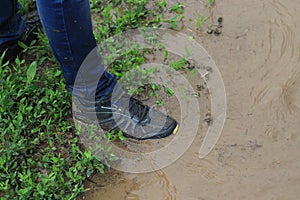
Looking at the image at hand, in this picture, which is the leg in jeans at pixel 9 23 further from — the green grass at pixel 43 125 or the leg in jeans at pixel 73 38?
the leg in jeans at pixel 73 38

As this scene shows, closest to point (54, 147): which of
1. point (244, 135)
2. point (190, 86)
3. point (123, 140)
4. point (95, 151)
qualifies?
point (95, 151)

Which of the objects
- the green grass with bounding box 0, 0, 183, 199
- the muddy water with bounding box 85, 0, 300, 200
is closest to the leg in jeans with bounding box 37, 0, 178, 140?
the green grass with bounding box 0, 0, 183, 199

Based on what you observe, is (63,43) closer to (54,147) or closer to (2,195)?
(54,147)

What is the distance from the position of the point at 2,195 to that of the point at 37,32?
1.19 meters

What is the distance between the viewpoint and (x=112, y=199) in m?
2.30

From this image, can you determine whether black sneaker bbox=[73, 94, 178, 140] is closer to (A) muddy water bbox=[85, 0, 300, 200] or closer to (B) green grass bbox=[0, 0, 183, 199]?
(B) green grass bbox=[0, 0, 183, 199]

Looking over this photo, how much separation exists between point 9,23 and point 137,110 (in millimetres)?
971

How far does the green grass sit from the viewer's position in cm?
228

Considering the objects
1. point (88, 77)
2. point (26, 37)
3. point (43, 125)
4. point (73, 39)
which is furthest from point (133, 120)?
point (26, 37)

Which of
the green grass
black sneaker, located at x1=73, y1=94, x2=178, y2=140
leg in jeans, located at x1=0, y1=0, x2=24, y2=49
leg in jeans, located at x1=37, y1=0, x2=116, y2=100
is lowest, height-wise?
the green grass

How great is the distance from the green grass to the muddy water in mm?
163

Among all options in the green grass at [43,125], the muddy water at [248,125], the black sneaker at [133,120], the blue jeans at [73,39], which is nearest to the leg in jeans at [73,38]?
the blue jeans at [73,39]

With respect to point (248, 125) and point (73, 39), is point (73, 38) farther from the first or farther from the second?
point (248, 125)

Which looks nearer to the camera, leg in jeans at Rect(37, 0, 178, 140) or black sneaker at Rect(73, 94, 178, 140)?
leg in jeans at Rect(37, 0, 178, 140)
